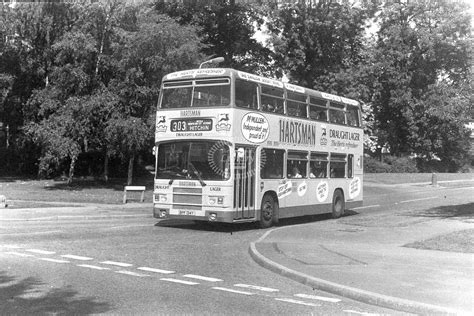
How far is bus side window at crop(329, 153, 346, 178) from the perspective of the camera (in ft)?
66.1

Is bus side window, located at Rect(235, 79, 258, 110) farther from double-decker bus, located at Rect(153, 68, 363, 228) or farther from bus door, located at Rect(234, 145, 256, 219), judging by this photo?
bus door, located at Rect(234, 145, 256, 219)

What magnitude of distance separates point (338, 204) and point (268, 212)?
5.05m

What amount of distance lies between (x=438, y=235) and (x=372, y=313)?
7.34m

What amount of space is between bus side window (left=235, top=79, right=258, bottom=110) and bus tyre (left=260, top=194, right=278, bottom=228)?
2947 mm

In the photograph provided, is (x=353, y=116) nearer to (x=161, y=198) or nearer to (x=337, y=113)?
(x=337, y=113)

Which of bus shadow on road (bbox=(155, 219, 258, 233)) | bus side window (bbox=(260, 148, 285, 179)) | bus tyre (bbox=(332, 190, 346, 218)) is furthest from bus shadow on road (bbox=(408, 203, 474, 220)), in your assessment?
bus shadow on road (bbox=(155, 219, 258, 233))

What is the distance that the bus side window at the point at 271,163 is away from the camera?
1630 centimetres

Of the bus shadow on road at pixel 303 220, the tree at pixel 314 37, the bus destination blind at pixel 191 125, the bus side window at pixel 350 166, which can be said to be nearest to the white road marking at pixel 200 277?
the bus destination blind at pixel 191 125

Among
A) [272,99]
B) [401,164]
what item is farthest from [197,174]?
[401,164]

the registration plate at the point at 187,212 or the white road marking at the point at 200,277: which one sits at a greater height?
the registration plate at the point at 187,212

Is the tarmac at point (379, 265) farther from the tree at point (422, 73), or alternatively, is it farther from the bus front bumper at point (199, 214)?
the tree at point (422, 73)

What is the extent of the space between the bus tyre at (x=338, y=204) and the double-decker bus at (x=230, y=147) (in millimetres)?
2485

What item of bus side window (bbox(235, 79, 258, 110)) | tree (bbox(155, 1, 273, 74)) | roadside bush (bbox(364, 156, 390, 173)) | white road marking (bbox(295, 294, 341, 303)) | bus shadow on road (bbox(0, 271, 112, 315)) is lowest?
white road marking (bbox(295, 294, 341, 303))

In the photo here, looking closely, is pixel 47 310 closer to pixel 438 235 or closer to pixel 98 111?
pixel 438 235
